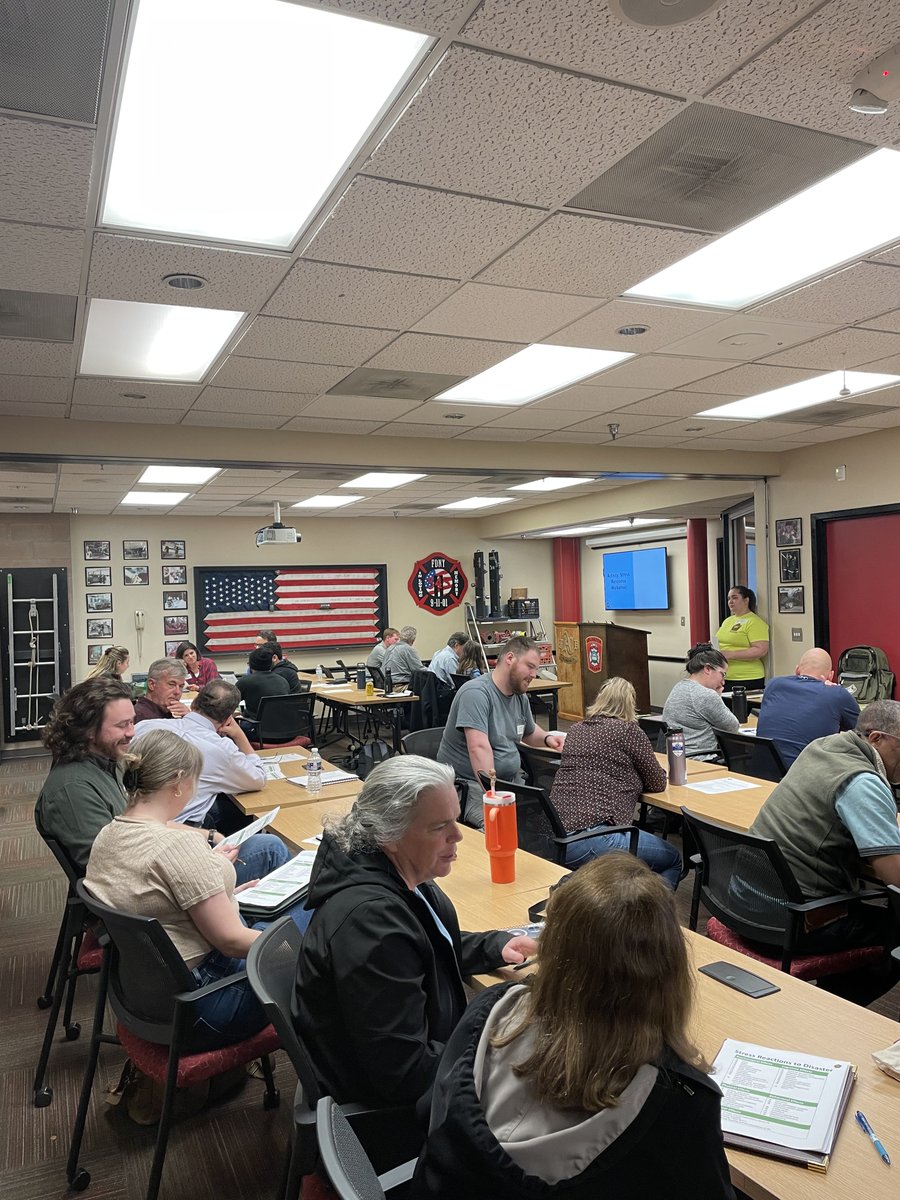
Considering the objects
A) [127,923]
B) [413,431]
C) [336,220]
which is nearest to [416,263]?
[336,220]

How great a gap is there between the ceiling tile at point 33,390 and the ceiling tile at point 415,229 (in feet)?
7.11

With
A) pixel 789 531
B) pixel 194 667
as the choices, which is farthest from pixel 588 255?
pixel 194 667

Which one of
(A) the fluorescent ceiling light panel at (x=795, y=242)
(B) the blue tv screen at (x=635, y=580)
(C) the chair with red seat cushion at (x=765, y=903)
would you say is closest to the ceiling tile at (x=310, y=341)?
(A) the fluorescent ceiling light panel at (x=795, y=242)

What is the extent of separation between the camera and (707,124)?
2088 mm

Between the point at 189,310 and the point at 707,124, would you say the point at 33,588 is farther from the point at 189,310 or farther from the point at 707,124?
the point at 707,124

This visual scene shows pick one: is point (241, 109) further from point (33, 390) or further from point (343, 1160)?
point (33, 390)

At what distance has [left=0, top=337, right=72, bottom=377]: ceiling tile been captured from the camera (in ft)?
12.0

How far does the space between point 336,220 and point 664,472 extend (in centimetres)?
510

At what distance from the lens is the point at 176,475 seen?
23.3 ft

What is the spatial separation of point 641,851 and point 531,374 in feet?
8.40

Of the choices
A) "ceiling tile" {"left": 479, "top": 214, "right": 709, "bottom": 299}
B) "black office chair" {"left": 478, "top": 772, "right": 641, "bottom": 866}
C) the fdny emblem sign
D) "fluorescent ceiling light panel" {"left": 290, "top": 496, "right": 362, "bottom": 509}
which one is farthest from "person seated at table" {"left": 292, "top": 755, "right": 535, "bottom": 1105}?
the fdny emblem sign

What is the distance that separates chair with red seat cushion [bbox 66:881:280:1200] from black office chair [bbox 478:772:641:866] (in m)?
1.27

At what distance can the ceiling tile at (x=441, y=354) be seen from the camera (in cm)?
384

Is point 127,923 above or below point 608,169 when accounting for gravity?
below
